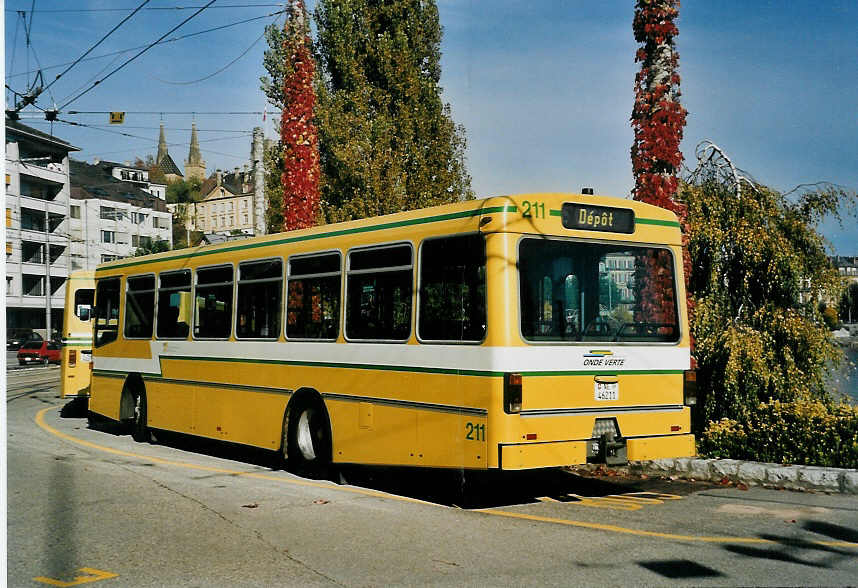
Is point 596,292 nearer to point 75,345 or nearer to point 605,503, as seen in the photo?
point 605,503

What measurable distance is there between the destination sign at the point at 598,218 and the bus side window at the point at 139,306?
853 cm

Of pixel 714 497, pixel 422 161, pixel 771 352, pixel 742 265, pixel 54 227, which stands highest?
pixel 54 227

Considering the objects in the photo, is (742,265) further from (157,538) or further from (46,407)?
(46,407)

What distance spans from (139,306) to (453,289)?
8304 mm

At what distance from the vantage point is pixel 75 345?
2030 cm

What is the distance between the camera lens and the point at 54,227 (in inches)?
3076

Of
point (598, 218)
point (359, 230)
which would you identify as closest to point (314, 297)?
point (359, 230)

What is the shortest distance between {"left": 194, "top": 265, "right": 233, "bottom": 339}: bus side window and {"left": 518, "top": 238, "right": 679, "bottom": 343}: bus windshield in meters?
5.72

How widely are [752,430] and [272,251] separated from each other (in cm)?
651

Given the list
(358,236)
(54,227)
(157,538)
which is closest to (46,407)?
(358,236)

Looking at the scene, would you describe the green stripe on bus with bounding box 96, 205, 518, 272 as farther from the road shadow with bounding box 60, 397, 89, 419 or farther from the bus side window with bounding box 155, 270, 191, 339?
the road shadow with bounding box 60, 397, 89, 419

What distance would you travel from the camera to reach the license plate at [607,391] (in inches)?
376

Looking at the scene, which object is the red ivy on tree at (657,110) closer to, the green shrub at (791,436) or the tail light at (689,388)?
the green shrub at (791,436)

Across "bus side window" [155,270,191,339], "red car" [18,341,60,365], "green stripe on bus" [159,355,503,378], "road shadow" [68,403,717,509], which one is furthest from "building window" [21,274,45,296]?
"road shadow" [68,403,717,509]
